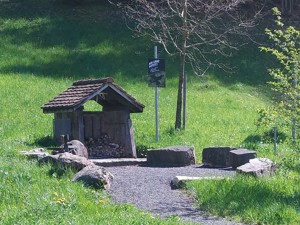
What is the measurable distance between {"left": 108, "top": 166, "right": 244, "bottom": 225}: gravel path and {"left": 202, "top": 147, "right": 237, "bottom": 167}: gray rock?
0.61m

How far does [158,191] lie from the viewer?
44.0 feet

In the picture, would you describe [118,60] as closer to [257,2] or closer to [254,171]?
[257,2]

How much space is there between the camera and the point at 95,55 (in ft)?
97.3

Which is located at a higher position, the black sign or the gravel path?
the black sign

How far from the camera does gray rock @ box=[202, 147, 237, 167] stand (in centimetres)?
1673

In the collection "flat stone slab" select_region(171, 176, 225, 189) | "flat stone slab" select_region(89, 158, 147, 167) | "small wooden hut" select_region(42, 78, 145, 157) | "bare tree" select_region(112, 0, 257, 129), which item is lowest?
"flat stone slab" select_region(89, 158, 147, 167)

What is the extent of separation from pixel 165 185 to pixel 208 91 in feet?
44.3

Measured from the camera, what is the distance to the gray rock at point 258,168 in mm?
13977

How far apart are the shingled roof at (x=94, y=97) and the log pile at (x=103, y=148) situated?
92cm

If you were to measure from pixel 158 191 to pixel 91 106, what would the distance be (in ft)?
34.9

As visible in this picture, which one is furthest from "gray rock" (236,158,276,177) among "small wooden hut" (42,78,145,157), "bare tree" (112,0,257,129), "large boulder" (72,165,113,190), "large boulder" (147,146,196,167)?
"bare tree" (112,0,257,129)

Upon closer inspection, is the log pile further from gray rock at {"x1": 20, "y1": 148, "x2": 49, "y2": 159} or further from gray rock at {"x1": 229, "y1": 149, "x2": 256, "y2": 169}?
gray rock at {"x1": 229, "y1": 149, "x2": 256, "y2": 169}

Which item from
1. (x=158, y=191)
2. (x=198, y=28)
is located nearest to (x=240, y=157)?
(x=158, y=191)

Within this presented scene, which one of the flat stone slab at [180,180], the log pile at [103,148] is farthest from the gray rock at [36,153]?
the flat stone slab at [180,180]
